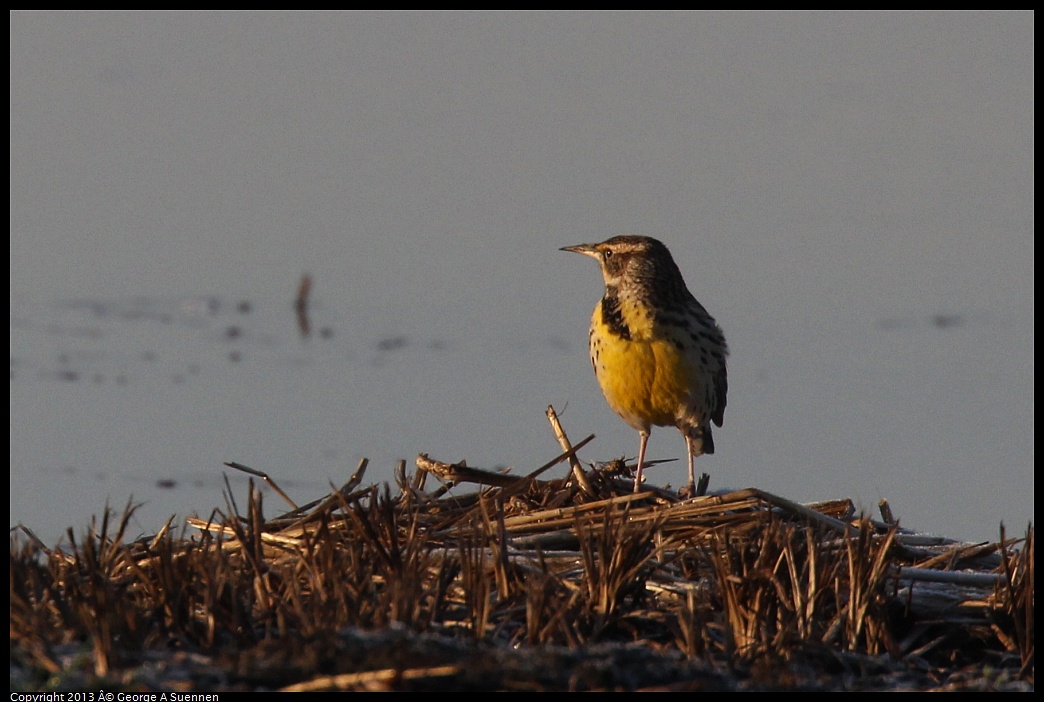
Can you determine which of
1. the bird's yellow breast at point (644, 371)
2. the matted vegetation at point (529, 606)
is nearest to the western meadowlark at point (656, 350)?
the bird's yellow breast at point (644, 371)

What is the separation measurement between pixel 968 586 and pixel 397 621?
8.44 ft

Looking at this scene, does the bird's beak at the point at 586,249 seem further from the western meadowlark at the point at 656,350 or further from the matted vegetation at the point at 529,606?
the matted vegetation at the point at 529,606

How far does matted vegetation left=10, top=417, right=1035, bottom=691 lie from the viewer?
16.7ft

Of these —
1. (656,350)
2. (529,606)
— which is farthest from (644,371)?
(529,606)

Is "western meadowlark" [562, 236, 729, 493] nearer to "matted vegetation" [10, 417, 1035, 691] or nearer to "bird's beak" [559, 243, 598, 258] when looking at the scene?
"bird's beak" [559, 243, 598, 258]

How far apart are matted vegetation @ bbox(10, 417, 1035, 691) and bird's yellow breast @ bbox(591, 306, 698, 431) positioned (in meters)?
2.19

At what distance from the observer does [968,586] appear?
6586mm

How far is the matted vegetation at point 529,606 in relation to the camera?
5078 millimetres

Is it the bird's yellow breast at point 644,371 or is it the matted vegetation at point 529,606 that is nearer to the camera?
the matted vegetation at point 529,606

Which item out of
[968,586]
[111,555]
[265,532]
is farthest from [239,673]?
[968,586]

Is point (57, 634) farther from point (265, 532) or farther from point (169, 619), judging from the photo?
point (265, 532)

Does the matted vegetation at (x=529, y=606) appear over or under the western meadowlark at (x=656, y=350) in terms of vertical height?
under

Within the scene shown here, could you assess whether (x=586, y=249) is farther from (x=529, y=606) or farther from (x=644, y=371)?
(x=529, y=606)

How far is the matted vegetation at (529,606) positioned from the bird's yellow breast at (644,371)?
219 cm
